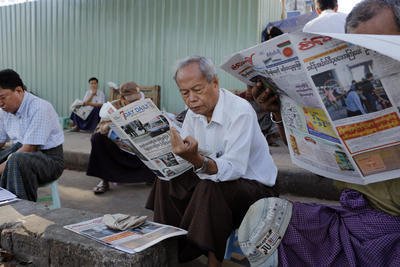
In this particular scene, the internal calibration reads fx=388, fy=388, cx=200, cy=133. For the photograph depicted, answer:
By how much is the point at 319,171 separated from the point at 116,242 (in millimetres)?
871

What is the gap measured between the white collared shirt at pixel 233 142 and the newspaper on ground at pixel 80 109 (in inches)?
211

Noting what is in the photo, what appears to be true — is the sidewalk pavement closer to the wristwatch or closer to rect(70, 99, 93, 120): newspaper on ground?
the wristwatch

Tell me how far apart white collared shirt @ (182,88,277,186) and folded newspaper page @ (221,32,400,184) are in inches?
17.8

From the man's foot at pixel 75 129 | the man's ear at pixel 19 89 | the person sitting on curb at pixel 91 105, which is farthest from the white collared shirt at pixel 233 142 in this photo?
the man's foot at pixel 75 129

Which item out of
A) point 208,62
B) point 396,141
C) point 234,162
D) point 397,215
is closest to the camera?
point 396,141

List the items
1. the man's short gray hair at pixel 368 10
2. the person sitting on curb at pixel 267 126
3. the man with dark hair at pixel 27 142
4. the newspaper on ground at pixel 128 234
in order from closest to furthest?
the man's short gray hair at pixel 368 10 → the newspaper on ground at pixel 128 234 → the man with dark hair at pixel 27 142 → the person sitting on curb at pixel 267 126

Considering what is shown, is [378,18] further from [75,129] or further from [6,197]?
[75,129]

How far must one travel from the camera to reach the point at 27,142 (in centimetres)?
269

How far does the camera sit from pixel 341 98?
3.76 ft

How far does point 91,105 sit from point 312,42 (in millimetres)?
6319

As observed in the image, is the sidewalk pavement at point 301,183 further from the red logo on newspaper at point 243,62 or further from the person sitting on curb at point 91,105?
the person sitting on curb at point 91,105

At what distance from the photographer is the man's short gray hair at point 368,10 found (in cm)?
121

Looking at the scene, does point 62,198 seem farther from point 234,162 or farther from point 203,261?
point 234,162

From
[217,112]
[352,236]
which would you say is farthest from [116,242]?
[352,236]
